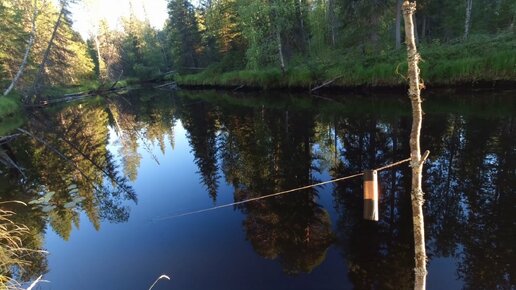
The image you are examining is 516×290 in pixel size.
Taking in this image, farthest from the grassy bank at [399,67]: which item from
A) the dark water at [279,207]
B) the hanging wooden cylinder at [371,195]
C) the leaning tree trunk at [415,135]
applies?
the leaning tree trunk at [415,135]

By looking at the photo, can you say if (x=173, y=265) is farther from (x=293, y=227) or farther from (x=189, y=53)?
(x=189, y=53)

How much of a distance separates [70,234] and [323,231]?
6122 mm

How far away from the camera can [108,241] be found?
7926 millimetres

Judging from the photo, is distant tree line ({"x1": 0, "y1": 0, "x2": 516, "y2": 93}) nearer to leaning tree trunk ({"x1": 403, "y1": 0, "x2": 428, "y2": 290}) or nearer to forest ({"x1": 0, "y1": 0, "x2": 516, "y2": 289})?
forest ({"x1": 0, "y1": 0, "x2": 516, "y2": 289})

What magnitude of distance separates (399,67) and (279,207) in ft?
61.6

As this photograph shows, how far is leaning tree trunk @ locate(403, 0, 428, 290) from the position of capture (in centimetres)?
275

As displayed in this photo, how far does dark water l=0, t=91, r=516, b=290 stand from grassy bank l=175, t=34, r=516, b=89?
3.62 metres

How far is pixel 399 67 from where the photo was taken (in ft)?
76.7

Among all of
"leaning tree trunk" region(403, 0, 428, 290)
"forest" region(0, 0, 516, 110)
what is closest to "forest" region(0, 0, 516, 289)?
"leaning tree trunk" region(403, 0, 428, 290)

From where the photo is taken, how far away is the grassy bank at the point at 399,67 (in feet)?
65.9

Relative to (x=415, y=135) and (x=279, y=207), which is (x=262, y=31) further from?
(x=415, y=135)

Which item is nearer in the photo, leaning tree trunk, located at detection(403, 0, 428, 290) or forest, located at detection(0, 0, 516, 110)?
leaning tree trunk, located at detection(403, 0, 428, 290)

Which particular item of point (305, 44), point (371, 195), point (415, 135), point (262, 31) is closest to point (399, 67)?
point (262, 31)

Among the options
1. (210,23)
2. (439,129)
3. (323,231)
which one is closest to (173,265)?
(323,231)
